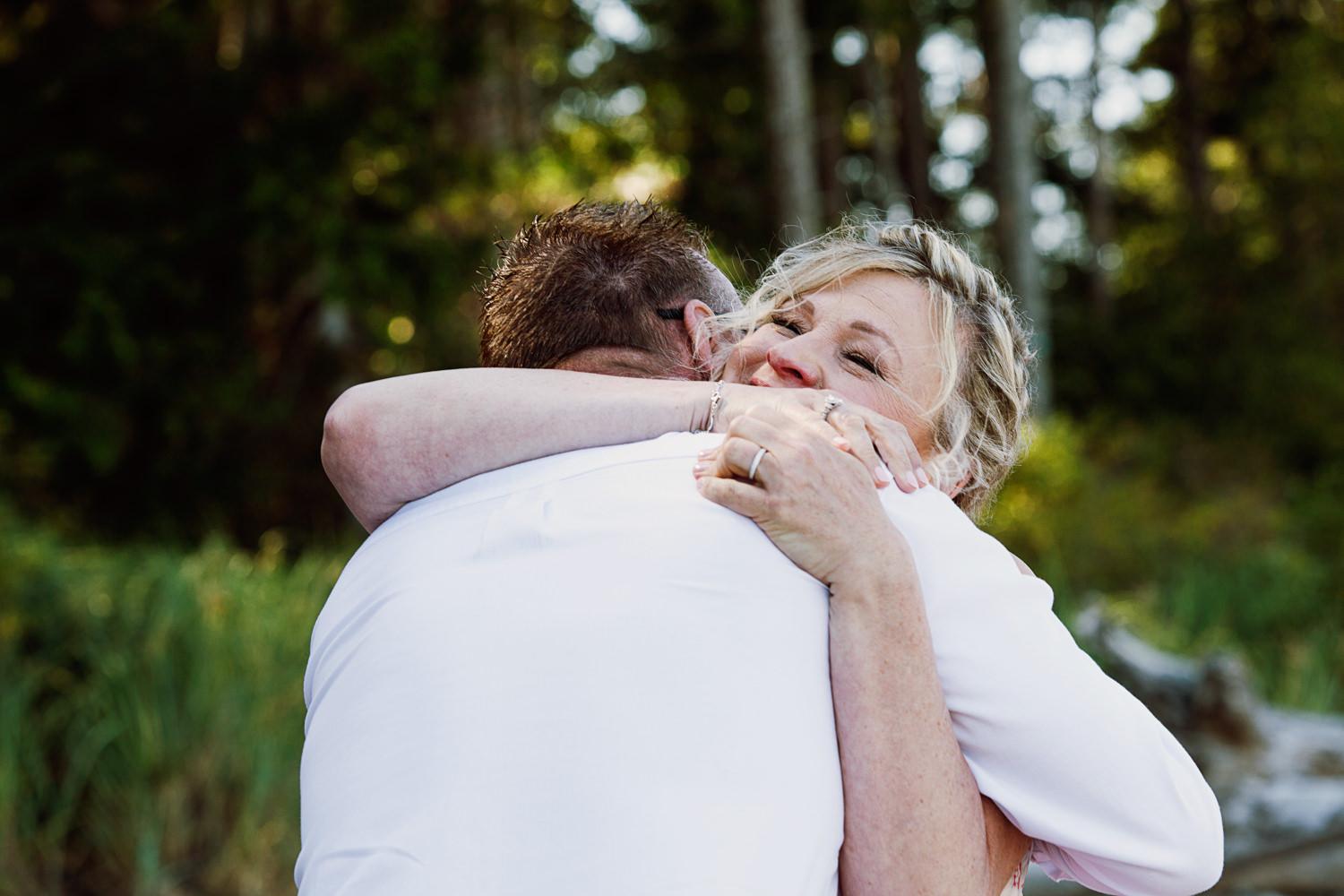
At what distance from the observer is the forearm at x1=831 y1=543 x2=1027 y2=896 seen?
1521mm

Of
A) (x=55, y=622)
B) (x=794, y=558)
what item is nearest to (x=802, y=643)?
(x=794, y=558)

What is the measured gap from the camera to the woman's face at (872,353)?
193 cm

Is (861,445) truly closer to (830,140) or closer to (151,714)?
(151,714)

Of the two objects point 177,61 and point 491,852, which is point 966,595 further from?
point 177,61

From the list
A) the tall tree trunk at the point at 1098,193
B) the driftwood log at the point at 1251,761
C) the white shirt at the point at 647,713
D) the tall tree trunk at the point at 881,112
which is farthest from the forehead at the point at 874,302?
the tall tree trunk at the point at 1098,193

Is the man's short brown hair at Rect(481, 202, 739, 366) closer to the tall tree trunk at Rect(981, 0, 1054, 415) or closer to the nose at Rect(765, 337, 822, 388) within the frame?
the nose at Rect(765, 337, 822, 388)

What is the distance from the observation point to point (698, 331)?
1991 millimetres

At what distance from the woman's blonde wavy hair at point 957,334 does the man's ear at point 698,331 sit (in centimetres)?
2

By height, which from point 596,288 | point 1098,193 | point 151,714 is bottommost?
point 151,714

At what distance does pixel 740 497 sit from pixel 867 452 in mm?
206

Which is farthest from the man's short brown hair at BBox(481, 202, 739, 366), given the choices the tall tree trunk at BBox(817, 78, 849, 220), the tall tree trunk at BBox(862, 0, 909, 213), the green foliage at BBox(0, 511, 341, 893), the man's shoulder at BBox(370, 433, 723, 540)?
the tall tree trunk at BBox(862, 0, 909, 213)

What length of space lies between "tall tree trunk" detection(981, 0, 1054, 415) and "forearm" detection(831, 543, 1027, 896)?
13139 millimetres

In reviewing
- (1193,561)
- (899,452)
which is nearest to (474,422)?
(899,452)

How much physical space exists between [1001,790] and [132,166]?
10749 mm
